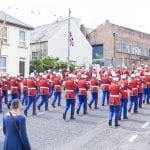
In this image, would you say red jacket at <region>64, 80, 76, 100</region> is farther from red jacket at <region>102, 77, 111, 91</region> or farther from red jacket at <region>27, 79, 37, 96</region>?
red jacket at <region>102, 77, 111, 91</region>

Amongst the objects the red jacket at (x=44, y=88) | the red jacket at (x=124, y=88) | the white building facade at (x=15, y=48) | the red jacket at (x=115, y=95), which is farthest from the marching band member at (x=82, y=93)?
the white building facade at (x=15, y=48)

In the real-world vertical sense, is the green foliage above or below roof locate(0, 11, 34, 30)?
below

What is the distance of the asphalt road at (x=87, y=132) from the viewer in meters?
13.3

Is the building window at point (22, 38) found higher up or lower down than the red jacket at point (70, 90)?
higher up

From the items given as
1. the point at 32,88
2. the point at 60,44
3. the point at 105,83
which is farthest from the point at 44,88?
the point at 60,44

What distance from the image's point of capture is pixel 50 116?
65.1 feet

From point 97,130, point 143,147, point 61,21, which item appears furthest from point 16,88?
point 61,21

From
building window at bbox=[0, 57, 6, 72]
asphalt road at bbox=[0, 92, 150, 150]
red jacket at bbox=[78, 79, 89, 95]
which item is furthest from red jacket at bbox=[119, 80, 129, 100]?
building window at bbox=[0, 57, 6, 72]

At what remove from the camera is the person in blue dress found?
8508 mm

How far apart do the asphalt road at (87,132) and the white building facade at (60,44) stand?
31.1 meters

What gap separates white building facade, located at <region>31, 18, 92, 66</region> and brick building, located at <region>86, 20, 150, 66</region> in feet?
9.57

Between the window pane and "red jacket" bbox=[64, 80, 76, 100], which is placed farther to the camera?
the window pane

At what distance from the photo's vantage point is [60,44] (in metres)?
52.9

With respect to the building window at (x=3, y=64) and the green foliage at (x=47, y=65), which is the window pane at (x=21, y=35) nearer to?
the building window at (x=3, y=64)
